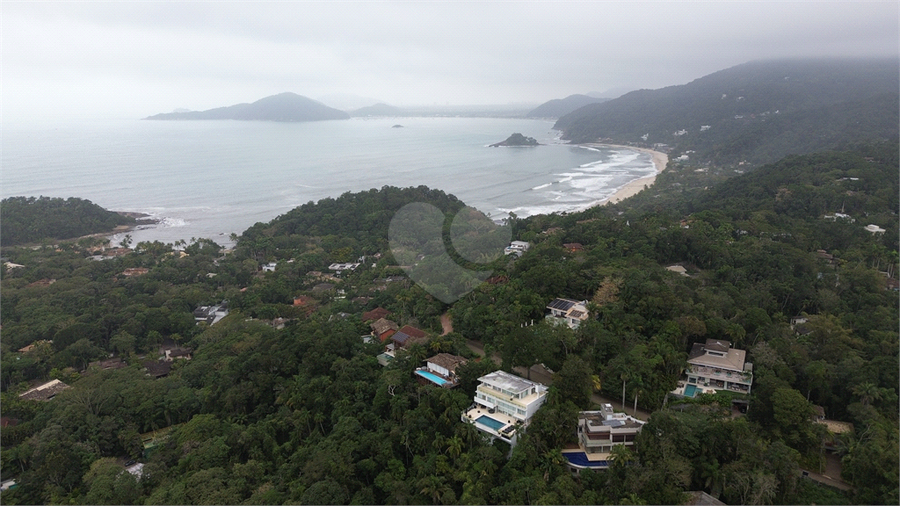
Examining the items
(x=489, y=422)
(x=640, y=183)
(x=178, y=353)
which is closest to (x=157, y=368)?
(x=178, y=353)

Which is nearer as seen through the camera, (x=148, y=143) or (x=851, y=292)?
(x=851, y=292)

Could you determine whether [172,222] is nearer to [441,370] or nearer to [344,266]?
[344,266]

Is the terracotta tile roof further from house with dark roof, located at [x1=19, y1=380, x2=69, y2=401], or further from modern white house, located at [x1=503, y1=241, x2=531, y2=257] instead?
house with dark roof, located at [x1=19, y1=380, x2=69, y2=401]

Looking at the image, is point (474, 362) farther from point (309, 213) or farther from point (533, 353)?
point (309, 213)

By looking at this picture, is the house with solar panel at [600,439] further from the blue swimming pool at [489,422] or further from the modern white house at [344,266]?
the modern white house at [344,266]

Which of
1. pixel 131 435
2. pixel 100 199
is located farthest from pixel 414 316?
pixel 100 199

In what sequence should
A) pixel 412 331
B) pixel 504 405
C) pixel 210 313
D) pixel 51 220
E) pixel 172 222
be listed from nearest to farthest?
pixel 504 405 → pixel 412 331 → pixel 210 313 → pixel 51 220 → pixel 172 222
